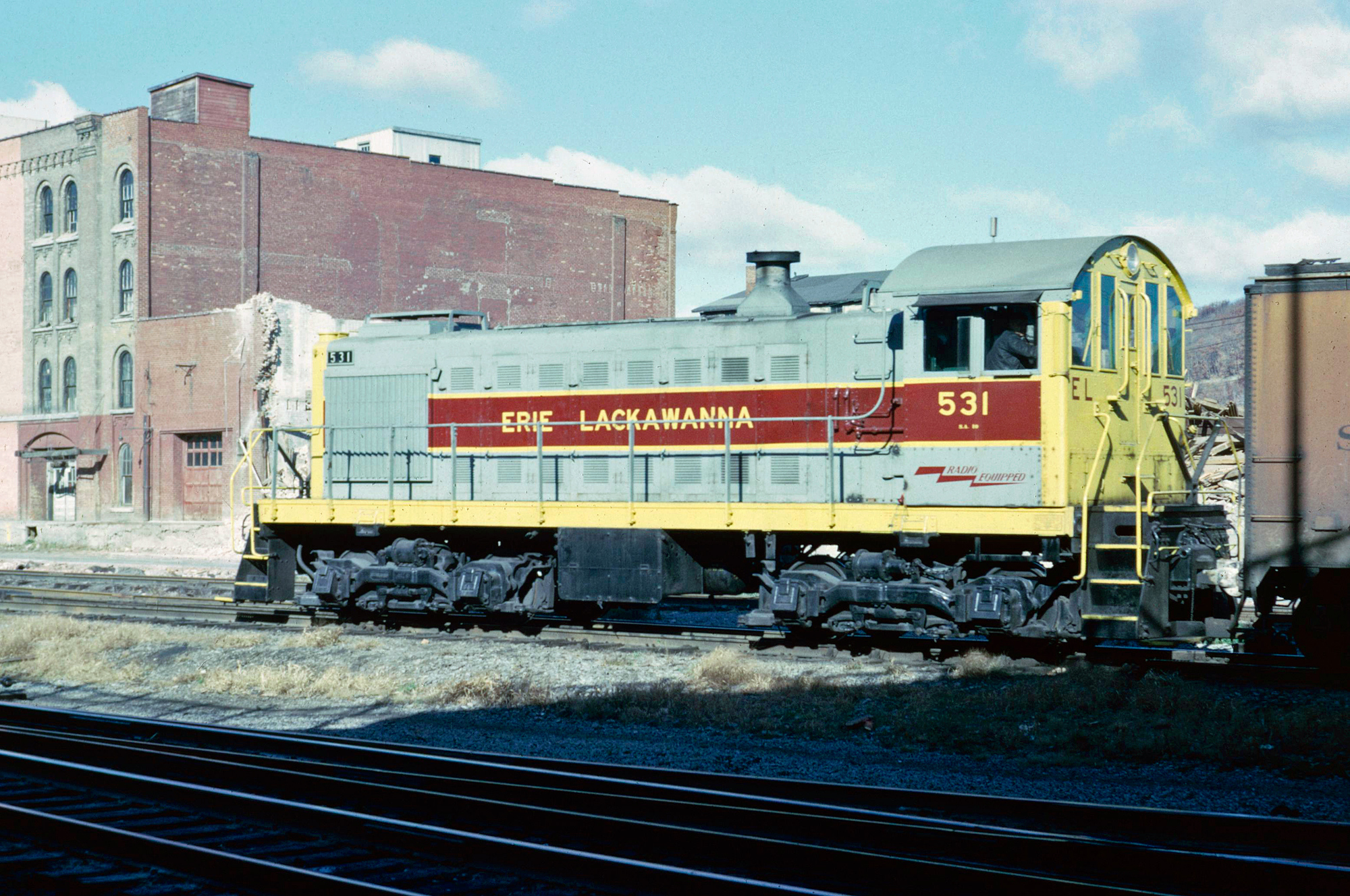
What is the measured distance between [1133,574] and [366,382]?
971 cm

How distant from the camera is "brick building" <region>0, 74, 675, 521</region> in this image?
120ft

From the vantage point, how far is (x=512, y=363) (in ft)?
49.2

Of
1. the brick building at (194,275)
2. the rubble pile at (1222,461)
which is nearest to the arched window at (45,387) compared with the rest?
the brick building at (194,275)

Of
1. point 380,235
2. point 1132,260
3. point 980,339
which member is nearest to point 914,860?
point 980,339

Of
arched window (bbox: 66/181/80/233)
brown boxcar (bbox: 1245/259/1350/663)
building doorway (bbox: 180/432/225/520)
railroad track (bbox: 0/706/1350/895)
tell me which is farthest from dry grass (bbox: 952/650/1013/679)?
arched window (bbox: 66/181/80/233)

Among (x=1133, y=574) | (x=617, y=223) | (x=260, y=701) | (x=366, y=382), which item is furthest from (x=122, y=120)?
(x=1133, y=574)

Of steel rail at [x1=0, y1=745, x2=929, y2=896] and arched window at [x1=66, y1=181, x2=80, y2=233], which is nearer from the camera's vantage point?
steel rail at [x1=0, y1=745, x2=929, y2=896]

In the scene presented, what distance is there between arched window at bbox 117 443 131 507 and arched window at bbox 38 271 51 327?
22.1ft

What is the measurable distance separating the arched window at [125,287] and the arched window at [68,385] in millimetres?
3332

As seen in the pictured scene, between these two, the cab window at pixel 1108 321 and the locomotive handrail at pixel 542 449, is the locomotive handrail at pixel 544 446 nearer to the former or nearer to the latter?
the locomotive handrail at pixel 542 449

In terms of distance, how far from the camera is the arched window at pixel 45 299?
140 ft

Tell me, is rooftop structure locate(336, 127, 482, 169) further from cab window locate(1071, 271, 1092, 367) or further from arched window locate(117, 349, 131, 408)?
cab window locate(1071, 271, 1092, 367)

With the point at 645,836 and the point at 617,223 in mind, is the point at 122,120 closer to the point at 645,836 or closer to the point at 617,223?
the point at 617,223

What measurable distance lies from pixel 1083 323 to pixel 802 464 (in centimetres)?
320
